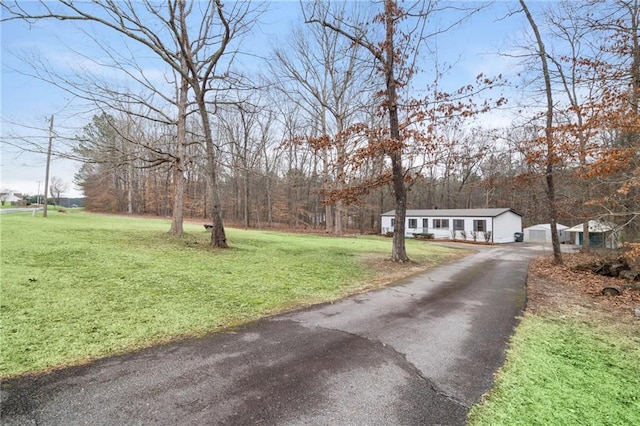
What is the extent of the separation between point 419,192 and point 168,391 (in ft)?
140

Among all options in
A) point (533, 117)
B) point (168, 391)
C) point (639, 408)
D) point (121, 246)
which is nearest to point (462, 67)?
point (533, 117)

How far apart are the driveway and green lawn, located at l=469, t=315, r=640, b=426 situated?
19cm

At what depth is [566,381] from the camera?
2.91m

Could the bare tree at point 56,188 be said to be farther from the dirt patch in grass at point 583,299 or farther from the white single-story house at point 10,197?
the dirt patch in grass at point 583,299

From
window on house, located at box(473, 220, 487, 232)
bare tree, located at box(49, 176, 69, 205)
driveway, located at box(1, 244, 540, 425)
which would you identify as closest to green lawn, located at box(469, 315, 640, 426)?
driveway, located at box(1, 244, 540, 425)

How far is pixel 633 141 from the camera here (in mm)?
8219

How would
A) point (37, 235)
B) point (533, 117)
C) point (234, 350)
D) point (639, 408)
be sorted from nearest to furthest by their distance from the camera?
point (639, 408) < point (234, 350) < point (37, 235) < point (533, 117)

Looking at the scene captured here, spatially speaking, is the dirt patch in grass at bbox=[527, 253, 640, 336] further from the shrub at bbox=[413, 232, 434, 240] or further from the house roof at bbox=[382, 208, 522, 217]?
the shrub at bbox=[413, 232, 434, 240]

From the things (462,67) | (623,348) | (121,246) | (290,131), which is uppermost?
(290,131)

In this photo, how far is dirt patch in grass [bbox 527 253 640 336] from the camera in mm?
5250

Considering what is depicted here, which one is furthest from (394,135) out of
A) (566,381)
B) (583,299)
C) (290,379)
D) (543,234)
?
(543,234)

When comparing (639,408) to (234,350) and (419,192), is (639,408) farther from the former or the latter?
(419,192)

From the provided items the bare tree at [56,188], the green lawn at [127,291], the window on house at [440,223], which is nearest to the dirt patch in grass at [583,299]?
the green lawn at [127,291]

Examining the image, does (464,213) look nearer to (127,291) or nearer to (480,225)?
(480,225)
